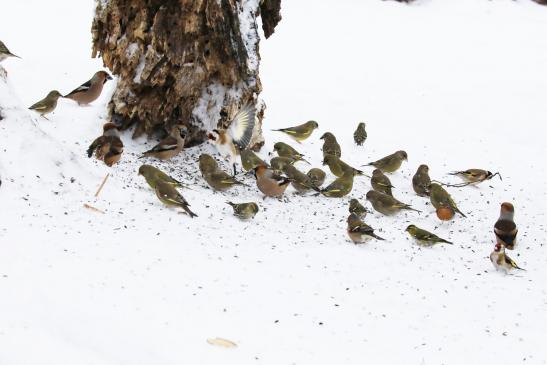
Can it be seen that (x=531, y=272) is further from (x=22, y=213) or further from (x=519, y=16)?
(x=519, y=16)

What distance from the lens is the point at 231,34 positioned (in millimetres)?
9078

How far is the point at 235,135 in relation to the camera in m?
9.48

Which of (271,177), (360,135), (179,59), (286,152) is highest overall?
(179,59)

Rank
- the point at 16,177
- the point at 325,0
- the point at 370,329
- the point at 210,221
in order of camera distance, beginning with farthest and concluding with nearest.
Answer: the point at 325,0 < the point at 210,221 < the point at 16,177 < the point at 370,329

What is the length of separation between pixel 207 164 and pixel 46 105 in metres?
2.17

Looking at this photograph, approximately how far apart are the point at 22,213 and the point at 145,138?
3.58 meters

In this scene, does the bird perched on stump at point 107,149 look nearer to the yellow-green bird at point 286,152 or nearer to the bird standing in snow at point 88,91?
the bird standing in snow at point 88,91

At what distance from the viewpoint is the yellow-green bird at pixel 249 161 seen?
9516 mm

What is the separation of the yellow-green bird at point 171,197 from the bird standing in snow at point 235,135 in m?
1.80

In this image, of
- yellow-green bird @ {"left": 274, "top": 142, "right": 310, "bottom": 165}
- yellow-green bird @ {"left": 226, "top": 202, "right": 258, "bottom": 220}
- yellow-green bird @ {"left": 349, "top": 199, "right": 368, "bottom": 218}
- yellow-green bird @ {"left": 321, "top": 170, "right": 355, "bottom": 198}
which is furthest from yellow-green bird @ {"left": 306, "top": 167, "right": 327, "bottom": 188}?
yellow-green bird @ {"left": 226, "top": 202, "right": 258, "bottom": 220}

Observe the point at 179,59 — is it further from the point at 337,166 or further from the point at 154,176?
the point at 337,166

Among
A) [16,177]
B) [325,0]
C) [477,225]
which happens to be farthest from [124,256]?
[325,0]

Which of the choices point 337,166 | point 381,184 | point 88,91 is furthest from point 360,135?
point 88,91

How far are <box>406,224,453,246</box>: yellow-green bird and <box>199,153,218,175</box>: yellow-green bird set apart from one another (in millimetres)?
2380
